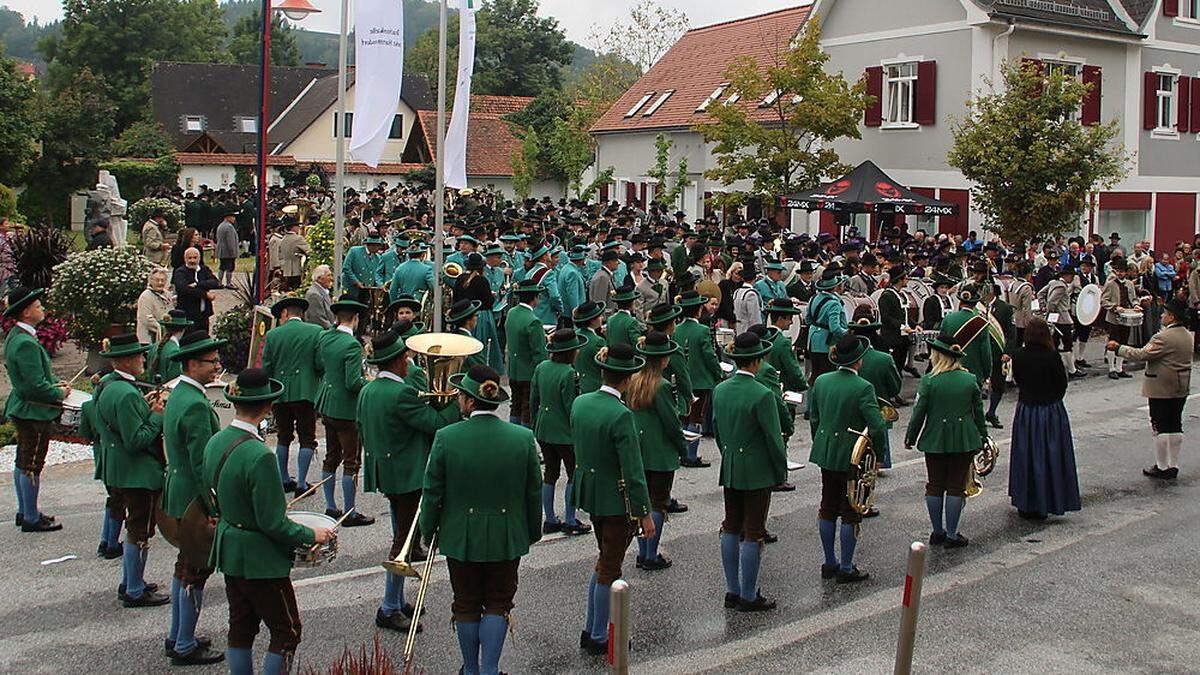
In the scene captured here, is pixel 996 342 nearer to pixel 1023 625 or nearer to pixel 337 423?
pixel 1023 625

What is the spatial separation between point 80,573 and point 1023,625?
282 inches

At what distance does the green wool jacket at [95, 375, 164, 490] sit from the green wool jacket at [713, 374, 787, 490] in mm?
4099

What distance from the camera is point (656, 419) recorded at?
9.37m

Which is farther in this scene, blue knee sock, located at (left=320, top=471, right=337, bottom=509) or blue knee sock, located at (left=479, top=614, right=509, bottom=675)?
blue knee sock, located at (left=320, top=471, right=337, bottom=509)

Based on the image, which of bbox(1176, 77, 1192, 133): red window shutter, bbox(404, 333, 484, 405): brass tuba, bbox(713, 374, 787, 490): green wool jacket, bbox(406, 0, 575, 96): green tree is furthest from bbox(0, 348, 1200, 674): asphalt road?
bbox(406, 0, 575, 96): green tree

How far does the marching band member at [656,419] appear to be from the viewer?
9.12 meters

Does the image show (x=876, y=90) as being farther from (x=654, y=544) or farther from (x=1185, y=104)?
(x=654, y=544)

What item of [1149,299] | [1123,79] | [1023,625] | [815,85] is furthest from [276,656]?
[1123,79]

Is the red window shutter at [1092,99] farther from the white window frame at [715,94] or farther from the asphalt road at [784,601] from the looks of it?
the asphalt road at [784,601]

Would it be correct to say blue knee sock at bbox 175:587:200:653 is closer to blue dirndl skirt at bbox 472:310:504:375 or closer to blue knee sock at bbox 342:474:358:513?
blue knee sock at bbox 342:474:358:513

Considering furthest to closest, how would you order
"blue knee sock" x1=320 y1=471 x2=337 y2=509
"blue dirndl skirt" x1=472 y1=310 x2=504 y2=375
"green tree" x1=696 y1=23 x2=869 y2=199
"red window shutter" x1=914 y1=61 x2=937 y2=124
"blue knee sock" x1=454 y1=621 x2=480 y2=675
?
"red window shutter" x1=914 y1=61 x2=937 y2=124 < "green tree" x1=696 y1=23 x2=869 y2=199 < "blue dirndl skirt" x1=472 y1=310 x2=504 y2=375 < "blue knee sock" x1=320 y1=471 x2=337 y2=509 < "blue knee sock" x1=454 y1=621 x2=480 y2=675

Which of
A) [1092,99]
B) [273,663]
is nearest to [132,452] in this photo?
[273,663]

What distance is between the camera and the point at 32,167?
36469 mm

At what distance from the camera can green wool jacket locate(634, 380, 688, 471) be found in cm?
930
